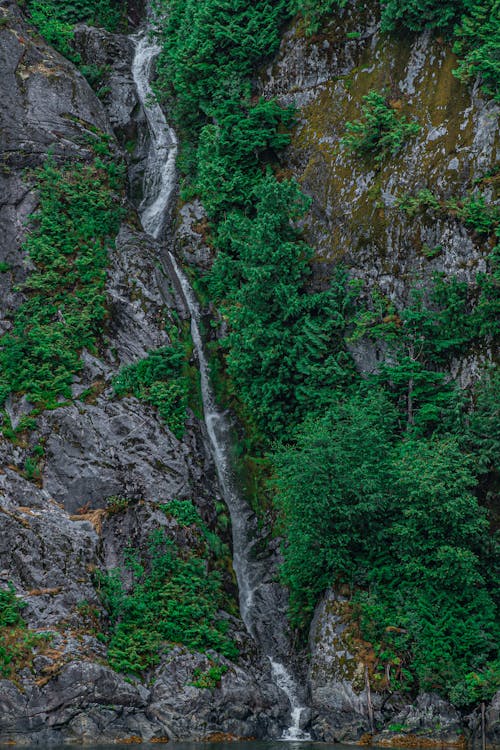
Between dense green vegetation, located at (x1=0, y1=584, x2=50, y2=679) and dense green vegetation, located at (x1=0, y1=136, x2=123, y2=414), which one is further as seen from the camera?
dense green vegetation, located at (x1=0, y1=136, x2=123, y2=414)

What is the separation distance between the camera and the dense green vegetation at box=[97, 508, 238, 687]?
1717 cm

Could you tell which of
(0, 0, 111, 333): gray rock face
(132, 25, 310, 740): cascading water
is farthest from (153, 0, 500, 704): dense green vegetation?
(0, 0, 111, 333): gray rock face

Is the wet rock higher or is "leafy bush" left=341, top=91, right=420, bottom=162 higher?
"leafy bush" left=341, top=91, right=420, bottom=162

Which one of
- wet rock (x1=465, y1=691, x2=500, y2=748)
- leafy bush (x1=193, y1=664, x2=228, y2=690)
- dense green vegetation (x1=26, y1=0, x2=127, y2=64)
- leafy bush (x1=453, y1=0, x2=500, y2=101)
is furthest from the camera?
dense green vegetation (x1=26, y1=0, x2=127, y2=64)

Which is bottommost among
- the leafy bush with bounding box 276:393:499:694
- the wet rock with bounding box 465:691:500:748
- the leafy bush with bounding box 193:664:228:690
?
the wet rock with bounding box 465:691:500:748

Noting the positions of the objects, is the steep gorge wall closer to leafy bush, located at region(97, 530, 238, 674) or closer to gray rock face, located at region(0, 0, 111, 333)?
leafy bush, located at region(97, 530, 238, 674)

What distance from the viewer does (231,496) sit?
2178 centimetres

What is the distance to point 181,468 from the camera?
68.6ft

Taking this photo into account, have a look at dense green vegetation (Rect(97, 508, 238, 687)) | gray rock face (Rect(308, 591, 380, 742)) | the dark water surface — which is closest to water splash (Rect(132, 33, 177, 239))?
dense green vegetation (Rect(97, 508, 238, 687))

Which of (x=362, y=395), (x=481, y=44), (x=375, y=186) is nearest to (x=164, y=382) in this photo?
(x=362, y=395)

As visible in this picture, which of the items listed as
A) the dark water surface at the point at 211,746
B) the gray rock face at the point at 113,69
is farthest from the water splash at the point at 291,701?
the gray rock face at the point at 113,69

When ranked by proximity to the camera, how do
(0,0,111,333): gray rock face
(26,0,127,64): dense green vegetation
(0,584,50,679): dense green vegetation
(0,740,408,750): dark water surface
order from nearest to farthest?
(0,740,408,750): dark water surface < (0,584,50,679): dense green vegetation < (0,0,111,333): gray rock face < (26,0,127,64): dense green vegetation

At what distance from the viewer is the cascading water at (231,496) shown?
62.4ft

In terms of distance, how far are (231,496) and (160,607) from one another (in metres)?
4.35
